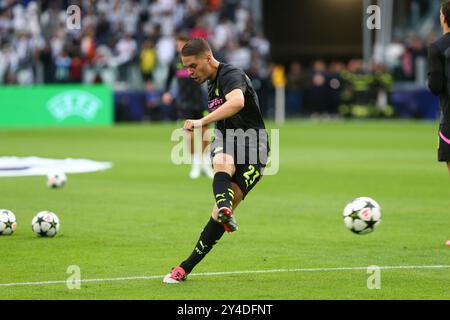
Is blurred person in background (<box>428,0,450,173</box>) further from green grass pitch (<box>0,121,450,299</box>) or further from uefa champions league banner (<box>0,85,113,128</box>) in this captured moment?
uefa champions league banner (<box>0,85,113,128</box>)

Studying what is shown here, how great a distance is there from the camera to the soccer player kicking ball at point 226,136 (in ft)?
28.2

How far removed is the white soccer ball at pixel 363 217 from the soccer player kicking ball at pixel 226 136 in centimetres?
148

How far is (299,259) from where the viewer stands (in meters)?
10.0

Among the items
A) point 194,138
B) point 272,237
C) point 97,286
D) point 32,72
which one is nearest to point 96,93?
point 32,72

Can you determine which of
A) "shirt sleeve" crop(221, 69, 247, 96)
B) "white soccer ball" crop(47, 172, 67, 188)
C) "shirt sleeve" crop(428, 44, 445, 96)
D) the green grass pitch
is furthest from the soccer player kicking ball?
"white soccer ball" crop(47, 172, 67, 188)

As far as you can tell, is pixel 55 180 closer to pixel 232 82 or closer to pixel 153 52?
pixel 232 82

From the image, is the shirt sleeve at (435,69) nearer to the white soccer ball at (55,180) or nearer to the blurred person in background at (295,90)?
the white soccer ball at (55,180)

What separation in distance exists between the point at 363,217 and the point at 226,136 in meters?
1.92

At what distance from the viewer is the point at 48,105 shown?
34906mm

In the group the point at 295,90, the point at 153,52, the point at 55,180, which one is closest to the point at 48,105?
the point at 153,52

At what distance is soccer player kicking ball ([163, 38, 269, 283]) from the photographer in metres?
8.61

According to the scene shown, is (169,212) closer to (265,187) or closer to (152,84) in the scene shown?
(265,187)

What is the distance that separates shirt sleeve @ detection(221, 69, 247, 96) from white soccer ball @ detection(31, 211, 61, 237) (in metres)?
3.58

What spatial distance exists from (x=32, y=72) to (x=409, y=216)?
81.8 ft
